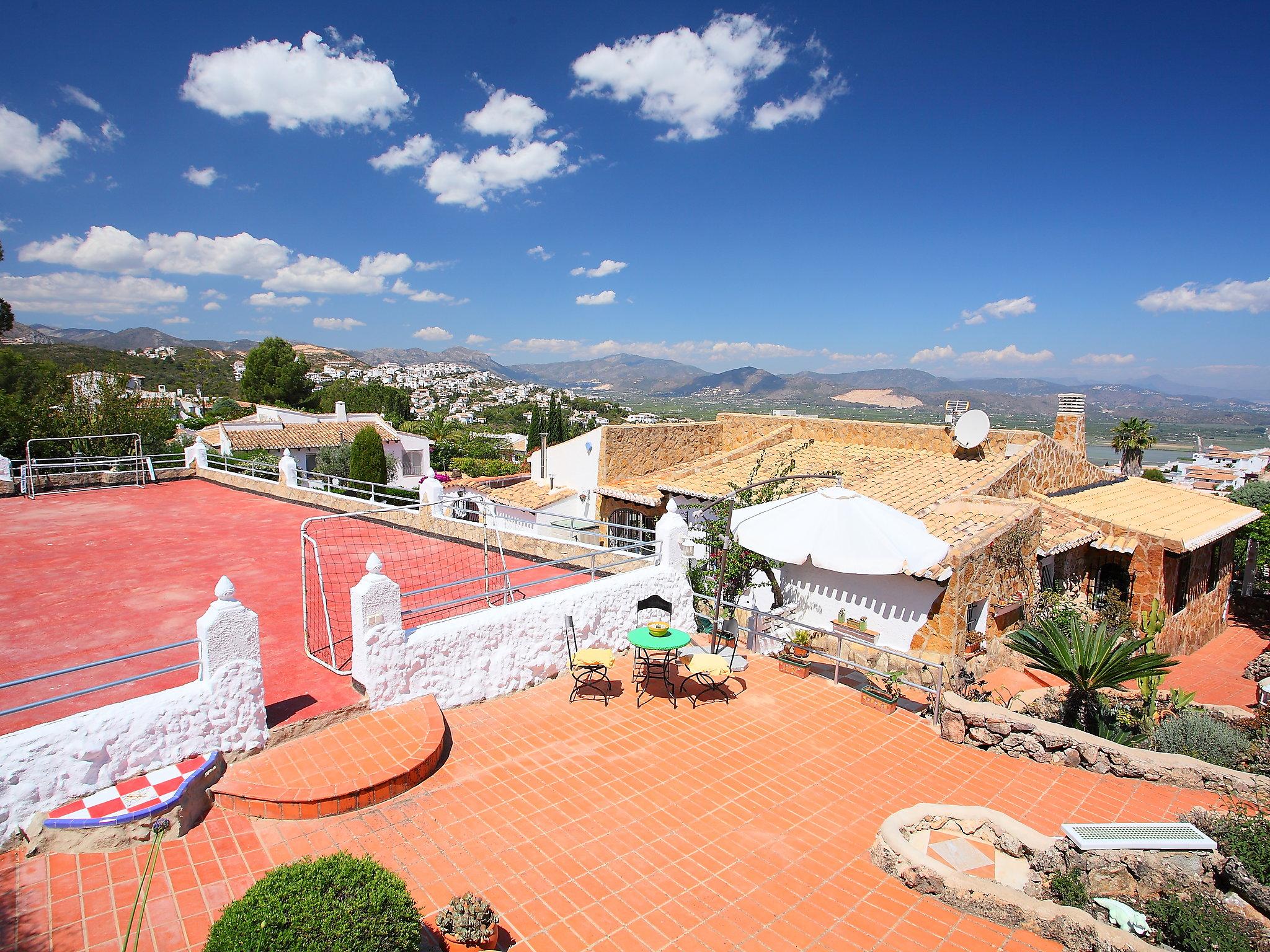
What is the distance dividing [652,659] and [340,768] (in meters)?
4.28

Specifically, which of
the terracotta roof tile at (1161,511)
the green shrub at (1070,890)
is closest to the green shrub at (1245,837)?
the green shrub at (1070,890)

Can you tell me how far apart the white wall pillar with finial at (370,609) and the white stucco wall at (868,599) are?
672cm

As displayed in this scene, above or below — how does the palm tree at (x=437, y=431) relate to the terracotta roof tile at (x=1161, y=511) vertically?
below

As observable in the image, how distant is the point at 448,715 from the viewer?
22.3ft

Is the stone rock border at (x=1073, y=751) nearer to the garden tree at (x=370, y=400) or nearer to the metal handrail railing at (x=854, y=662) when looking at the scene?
the metal handrail railing at (x=854, y=662)

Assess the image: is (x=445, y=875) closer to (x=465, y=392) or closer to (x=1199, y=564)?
(x=1199, y=564)

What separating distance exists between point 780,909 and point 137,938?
12.9 feet

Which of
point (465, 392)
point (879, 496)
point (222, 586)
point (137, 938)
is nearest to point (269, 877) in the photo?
point (137, 938)

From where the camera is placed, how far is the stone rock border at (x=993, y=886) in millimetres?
4027

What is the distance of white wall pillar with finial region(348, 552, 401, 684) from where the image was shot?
603cm

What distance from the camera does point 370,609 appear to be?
6074 millimetres

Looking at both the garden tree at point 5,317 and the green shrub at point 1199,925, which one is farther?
the garden tree at point 5,317

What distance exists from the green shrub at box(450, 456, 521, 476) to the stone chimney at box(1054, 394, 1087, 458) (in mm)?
40560

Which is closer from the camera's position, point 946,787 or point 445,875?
point 445,875
